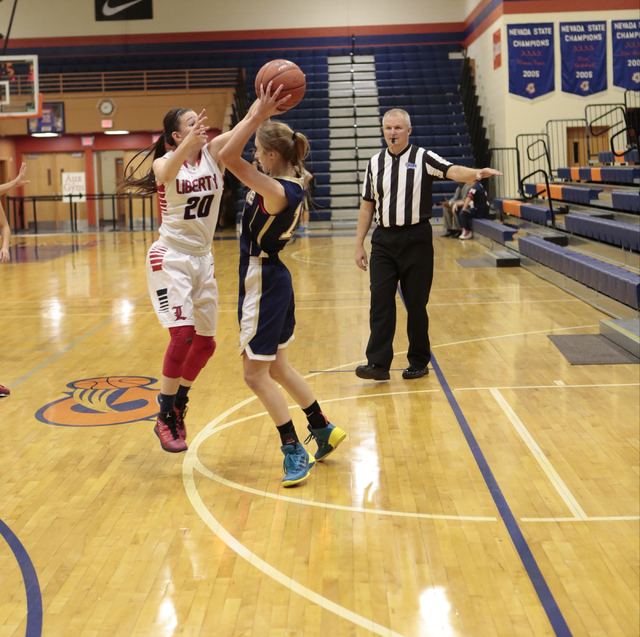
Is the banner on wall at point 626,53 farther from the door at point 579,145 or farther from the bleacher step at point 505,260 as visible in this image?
the bleacher step at point 505,260

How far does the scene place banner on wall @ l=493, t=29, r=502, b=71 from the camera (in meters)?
16.3

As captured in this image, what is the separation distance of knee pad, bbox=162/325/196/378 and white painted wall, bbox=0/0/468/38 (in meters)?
19.9

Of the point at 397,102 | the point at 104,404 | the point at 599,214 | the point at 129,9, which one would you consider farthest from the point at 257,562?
the point at 129,9

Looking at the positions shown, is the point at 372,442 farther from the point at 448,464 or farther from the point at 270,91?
the point at 270,91

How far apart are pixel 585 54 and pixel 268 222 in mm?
14666

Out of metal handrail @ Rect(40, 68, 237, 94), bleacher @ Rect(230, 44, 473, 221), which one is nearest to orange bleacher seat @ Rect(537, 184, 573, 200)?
bleacher @ Rect(230, 44, 473, 221)

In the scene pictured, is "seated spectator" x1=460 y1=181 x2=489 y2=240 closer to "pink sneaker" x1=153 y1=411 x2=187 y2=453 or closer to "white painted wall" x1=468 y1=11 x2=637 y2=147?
"white painted wall" x1=468 y1=11 x2=637 y2=147

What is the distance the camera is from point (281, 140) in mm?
2920

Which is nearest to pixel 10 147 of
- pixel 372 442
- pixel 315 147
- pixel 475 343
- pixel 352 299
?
pixel 315 147

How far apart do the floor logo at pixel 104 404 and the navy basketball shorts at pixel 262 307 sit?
1.28 meters

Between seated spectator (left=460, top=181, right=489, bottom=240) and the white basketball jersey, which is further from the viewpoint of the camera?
seated spectator (left=460, top=181, right=489, bottom=240)

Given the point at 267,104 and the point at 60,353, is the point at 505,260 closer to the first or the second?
the point at 60,353

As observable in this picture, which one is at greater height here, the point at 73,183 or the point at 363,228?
the point at 73,183

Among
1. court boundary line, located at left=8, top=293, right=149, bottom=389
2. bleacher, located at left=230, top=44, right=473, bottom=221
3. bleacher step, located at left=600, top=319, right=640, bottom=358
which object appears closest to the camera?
court boundary line, located at left=8, top=293, right=149, bottom=389
